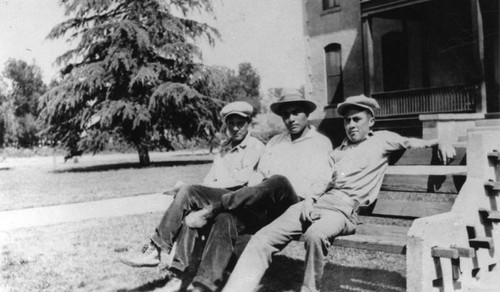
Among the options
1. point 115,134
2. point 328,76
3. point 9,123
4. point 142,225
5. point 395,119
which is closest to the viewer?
point 142,225

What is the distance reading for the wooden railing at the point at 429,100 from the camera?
14180 mm

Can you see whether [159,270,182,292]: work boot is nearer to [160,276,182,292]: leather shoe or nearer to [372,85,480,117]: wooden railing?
[160,276,182,292]: leather shoe

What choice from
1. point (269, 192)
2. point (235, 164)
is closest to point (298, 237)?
point (269, 192)

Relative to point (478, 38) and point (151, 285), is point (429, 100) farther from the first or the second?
point (151, 285)

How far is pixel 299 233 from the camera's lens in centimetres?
419

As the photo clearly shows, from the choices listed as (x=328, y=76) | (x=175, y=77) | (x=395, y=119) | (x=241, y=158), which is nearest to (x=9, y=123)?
(x=175, y=77)

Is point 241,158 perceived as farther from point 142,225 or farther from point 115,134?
point 115,134

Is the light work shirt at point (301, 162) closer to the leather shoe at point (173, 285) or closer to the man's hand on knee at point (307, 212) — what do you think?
the man's hand on knee at point (307, 212)

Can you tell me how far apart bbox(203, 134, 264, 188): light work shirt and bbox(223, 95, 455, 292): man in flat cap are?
2.58 ft

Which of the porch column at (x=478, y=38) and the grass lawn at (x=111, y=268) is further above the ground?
the porch column at (x=478, y=38)

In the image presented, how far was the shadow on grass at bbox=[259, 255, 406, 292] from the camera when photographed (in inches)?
190

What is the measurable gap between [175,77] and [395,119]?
480 inches

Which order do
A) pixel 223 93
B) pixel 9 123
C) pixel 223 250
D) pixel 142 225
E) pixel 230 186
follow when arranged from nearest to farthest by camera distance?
pixel 223 250
pixel 230 186
pixel 142 225
pixel 223 93
pixel 9 123

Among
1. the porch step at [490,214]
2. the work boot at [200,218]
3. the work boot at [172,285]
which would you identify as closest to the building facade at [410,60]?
the porch step at [490,214]
